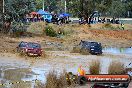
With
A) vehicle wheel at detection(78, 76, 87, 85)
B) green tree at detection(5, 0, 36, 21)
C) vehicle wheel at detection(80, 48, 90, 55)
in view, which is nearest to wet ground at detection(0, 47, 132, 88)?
vehicle wheel at detection(80, 48, 90, 55)

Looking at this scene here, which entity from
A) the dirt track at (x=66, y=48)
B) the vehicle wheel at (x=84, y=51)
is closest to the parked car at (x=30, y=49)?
the dirt track at (x=66, y=48)

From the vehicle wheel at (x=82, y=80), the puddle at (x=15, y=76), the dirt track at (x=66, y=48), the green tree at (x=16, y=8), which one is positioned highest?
the green tree at (x=16, y=8)

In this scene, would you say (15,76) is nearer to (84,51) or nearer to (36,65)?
(36,65)

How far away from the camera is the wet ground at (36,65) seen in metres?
28.9

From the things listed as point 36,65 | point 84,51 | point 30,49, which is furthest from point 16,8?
point 36,65

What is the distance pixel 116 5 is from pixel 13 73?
269ft

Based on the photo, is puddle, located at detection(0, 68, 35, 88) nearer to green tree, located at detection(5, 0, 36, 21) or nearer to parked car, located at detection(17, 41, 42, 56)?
parked car, located at detection(17, 41, 42, 56)

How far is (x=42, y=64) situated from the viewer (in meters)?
36.8

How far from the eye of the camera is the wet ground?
94.8 ft

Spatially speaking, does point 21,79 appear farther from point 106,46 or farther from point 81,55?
point 106,46

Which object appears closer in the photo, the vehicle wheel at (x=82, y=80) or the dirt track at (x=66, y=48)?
the vehicle wheel at (x=82, y=80)

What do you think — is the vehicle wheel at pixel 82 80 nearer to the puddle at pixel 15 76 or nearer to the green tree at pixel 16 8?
the puddle at pixel 15 76

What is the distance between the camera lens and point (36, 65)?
118 feet

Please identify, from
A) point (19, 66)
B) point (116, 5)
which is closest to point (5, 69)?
point (19, 66)
